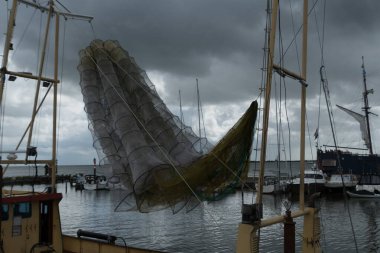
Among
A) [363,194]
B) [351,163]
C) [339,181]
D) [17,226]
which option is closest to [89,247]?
[17,226]

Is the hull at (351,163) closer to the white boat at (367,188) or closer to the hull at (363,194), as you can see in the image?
the white boat at (367,188)

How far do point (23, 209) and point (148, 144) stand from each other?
698 centimetres

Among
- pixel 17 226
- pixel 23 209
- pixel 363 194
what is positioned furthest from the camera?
pixel 363 194

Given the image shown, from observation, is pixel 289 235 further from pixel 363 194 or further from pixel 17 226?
pixel 363 194

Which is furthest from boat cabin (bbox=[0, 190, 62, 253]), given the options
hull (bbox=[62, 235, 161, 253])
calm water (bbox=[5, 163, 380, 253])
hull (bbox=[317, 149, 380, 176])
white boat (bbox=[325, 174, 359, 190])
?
hull (bbox=[317, 149, 380, 176])

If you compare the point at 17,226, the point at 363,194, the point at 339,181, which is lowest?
the point at 363,194

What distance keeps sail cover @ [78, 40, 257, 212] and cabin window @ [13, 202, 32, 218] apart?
5.73 metres

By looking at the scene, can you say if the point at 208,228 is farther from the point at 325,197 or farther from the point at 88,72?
the point at 325,197

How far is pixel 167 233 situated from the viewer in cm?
4078

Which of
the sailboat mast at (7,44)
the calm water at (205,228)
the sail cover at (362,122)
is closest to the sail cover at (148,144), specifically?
the sailboat mast at (7,44)

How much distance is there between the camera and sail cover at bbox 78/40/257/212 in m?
8.97

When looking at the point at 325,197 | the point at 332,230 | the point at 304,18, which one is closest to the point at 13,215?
the point at 304,18

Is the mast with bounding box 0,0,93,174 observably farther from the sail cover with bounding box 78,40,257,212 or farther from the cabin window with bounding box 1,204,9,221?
the sail cover with bounding box 78,40,257,212

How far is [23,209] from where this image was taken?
1400cm
